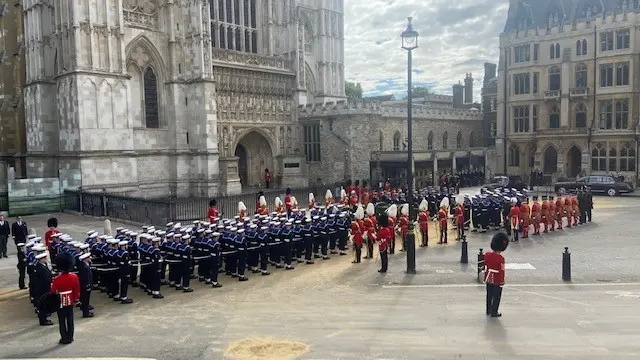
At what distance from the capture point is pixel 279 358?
7.88 m

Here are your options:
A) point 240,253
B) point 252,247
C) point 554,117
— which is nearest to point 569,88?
point 554,117

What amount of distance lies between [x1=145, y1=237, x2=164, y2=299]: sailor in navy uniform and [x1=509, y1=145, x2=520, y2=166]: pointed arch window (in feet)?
126

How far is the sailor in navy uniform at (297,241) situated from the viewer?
1558 cm

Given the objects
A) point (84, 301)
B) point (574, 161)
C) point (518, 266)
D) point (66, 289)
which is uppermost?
point (574, 161)

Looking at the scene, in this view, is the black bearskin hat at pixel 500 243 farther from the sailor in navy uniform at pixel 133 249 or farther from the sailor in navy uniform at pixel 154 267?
the sailor in navy uniform at pixel 133 249

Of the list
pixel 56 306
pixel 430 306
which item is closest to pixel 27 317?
pixel 56 306

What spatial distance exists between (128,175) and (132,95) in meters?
5.05

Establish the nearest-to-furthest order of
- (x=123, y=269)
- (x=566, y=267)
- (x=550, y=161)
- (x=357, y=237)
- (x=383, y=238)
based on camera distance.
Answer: (x=123, y=269)
(x=566, y=267)
(x=383, y=238)
(x=357, y=237)
(x=550, y=161)

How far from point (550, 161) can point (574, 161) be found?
1.75 meters

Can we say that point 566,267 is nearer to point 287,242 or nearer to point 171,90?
point 287,242

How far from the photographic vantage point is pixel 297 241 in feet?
51.6

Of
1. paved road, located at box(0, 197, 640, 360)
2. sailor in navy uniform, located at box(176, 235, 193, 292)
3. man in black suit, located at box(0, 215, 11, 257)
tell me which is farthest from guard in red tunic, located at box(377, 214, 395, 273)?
man in black suit, located at box(0, 215, 11, 257)

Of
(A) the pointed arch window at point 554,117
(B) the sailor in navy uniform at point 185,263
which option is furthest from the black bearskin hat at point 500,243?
(A) the pointed arch window at point 554,117

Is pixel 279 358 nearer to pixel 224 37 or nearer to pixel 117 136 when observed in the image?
pixel 117 136
